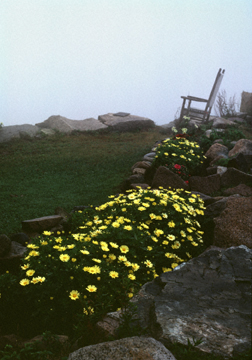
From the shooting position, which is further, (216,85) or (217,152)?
(216,85)

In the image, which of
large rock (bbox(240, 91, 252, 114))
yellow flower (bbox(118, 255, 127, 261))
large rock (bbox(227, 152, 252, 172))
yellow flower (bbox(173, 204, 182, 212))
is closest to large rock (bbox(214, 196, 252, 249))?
yellow flower (bbox(173, 204, 182, 212))

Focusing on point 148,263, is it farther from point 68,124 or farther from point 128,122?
point 68,124

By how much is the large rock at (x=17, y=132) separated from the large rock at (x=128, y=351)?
41.0 ft

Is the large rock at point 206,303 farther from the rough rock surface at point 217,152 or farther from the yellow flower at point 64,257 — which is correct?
the rough rock surface at point 217,152

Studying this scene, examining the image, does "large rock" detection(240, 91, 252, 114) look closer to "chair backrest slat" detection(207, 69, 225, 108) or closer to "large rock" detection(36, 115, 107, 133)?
"chair backrest slat" detection(207, 69, 225, 108)

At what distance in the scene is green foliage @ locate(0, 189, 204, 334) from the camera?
100 inches

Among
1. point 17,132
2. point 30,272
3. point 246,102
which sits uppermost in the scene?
point 246,102

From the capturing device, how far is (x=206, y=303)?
2.09m

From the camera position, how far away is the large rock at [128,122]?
14555 mm

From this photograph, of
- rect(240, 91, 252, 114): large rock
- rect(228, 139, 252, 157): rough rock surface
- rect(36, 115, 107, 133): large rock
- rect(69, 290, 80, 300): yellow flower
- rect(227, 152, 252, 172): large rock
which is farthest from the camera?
rect(240, 91, 252, 114): large rock

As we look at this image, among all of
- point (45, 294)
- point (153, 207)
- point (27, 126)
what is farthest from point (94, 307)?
point (27, 126)

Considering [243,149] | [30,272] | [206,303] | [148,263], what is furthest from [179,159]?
[206,303]

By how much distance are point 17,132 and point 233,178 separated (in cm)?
1036

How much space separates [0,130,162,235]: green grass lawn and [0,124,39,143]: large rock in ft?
1.81
